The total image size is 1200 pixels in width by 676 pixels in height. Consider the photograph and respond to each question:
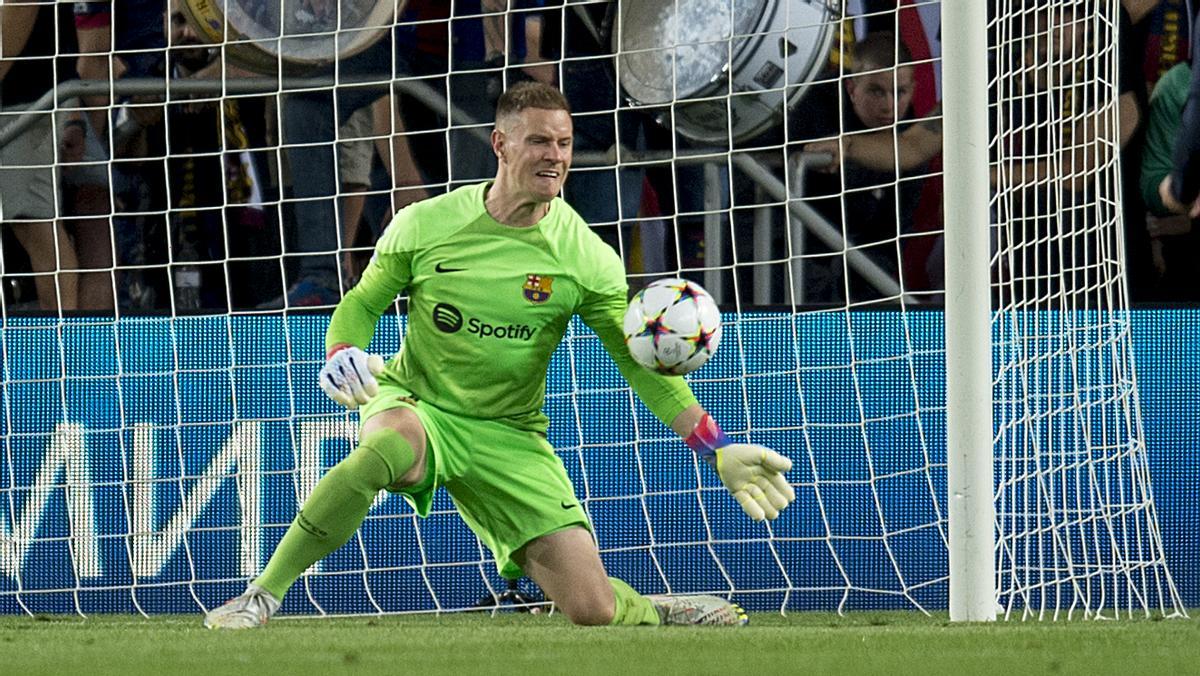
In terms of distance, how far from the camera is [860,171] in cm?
716

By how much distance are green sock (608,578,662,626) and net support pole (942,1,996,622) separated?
0.97 m

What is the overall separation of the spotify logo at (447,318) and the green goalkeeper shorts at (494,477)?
0.78ft

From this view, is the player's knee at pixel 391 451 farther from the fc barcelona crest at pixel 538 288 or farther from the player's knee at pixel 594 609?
the player's knee at pixel 594 609

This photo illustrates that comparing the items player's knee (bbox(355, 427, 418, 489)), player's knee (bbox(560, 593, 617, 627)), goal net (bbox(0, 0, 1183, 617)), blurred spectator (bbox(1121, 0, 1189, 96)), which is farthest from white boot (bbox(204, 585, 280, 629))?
blurred spectator (bbox(1121, 0, 1189, 96))

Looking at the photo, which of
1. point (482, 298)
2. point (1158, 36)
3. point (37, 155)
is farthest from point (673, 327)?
point (37, 155)

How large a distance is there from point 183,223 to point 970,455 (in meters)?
3.51

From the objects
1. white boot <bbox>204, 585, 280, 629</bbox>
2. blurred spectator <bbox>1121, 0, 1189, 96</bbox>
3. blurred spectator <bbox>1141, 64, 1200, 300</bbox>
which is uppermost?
blurred spectator <bbox>1121, 0, 1189, 96</bbox>

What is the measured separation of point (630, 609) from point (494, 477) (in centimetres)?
61

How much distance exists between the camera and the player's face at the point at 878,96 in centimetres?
706

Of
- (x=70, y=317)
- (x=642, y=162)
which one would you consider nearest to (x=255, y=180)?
(x=70, y=317)

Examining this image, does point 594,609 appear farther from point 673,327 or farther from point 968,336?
point 968,336

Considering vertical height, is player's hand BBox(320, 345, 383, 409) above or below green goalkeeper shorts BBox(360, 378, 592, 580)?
above

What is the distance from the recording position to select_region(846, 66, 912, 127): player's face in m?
7.06

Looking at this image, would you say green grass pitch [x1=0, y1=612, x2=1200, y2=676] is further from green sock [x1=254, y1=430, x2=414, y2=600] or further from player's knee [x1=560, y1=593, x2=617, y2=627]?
player's knee [x1=560, y1=593, x2=617, y2=627]
